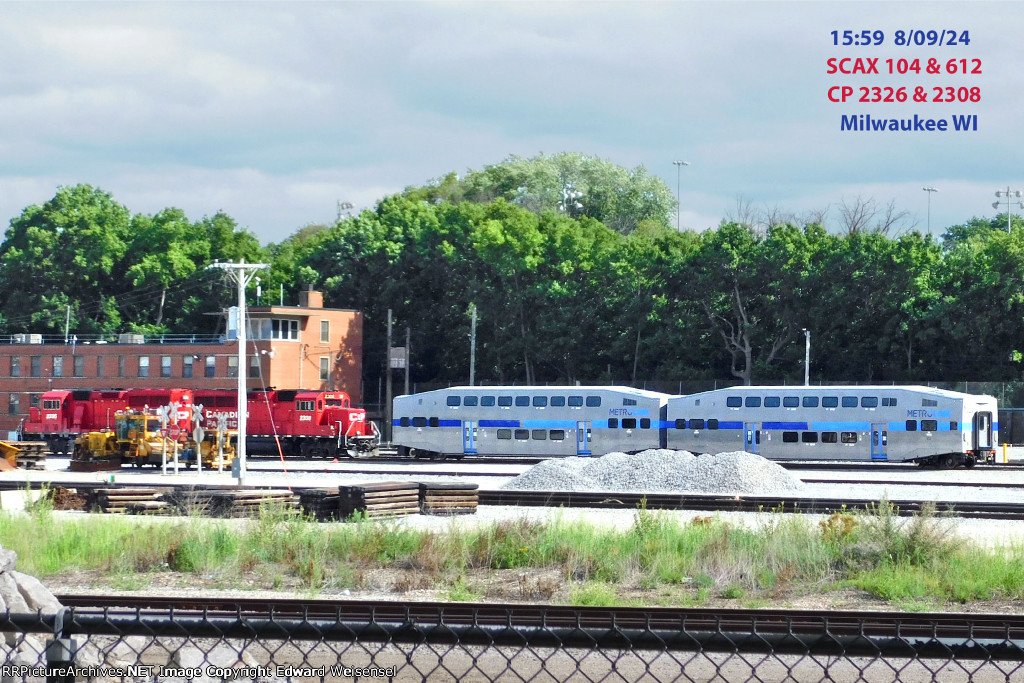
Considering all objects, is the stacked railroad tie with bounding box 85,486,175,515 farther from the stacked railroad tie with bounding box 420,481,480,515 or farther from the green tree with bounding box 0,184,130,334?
the green tree with bounding box 0,184,130,334

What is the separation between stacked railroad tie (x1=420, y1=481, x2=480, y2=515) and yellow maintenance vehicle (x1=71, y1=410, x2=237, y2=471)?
23.0 metres

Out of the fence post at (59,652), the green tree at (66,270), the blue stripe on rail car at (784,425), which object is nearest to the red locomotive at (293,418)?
the blue stripe on rail car at (784,425)

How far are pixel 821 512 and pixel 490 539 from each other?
12.7m

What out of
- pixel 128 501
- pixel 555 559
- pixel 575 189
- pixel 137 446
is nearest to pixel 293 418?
pixel 137 446

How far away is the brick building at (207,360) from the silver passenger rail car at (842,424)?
1491 inches

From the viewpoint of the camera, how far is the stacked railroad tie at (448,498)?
3047 centimetres

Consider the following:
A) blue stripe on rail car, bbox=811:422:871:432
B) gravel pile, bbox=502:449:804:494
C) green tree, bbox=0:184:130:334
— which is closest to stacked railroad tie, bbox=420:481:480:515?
gravel pile, bbox=502:449:804:494

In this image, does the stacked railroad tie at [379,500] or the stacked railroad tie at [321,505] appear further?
the stacked railroad tie at [321,505]

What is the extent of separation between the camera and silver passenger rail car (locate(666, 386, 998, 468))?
49188 millimetres

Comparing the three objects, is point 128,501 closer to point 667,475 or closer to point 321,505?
point 321,505

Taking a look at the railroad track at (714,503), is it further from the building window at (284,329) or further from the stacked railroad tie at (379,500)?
the building window at (284,329)

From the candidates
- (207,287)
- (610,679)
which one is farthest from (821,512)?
(207,287)

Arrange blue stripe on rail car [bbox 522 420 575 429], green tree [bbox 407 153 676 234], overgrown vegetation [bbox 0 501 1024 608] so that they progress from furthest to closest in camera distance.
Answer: green tree [bbox 407 153 676 234]
blue stripe on rail car [bbox 522 420 575 429]
overgrown vegetation [bbox 0 501 1024 608]

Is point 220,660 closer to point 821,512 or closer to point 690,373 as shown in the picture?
point 821,512
